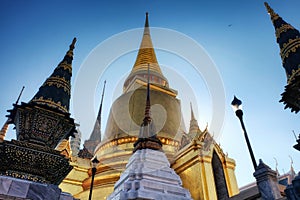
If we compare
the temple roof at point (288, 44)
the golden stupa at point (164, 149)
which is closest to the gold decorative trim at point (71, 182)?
the golden stupa at point (164, 149)

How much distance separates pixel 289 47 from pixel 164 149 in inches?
438

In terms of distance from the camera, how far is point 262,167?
5.59 meters

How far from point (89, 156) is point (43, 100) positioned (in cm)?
1997

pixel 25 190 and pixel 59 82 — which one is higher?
pixel 59 82

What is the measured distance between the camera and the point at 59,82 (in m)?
5.36

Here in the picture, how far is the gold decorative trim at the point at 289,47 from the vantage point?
6.21 meters

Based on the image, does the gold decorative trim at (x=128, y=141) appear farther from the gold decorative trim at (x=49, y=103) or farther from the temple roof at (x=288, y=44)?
the gold decorative trim at (x=49, y=103)

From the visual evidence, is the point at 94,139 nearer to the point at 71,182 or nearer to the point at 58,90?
the point at 71,182

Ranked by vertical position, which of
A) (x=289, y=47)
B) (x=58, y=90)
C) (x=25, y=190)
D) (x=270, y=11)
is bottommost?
(x=25, y=190)

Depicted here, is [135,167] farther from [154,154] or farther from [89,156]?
[89,156]

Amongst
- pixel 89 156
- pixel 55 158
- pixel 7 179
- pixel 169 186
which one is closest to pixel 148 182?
pixel 169 186

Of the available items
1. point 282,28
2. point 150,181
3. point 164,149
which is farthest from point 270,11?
point 164,149

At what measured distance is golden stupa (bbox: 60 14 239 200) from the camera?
38.5ft

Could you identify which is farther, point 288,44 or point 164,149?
point 164,149
